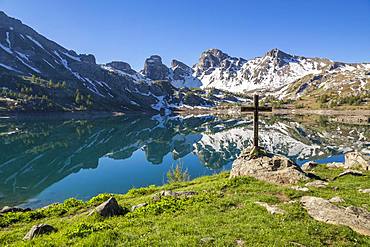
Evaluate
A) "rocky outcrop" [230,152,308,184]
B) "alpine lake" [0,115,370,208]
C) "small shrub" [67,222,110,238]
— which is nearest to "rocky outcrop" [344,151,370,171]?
"rocky outcrop" [230,152,308,184]

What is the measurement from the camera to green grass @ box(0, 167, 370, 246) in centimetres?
1355

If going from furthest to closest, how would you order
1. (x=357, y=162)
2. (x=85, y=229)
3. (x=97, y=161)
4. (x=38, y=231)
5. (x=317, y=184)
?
(x=97, y=161) < (x=357, y=162) < (x=317, y=184) < (x=38, y=231) < (x=85, y=229)

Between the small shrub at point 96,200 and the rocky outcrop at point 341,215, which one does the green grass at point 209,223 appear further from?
the small shrub at point 96,200

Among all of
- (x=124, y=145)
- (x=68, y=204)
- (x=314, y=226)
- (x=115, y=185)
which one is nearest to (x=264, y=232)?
(x=314, y=226)

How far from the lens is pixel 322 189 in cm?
2186

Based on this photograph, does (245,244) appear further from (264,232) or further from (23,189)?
(23,189)

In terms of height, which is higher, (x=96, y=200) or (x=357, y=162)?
(x=357, y=162)

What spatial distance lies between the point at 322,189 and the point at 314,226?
7.98 m

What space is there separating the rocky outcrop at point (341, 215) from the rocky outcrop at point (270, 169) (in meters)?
7.08

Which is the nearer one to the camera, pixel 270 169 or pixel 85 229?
pixel 85 229

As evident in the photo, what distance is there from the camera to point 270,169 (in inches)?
1037

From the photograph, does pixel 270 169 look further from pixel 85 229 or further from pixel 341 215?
pixel 85 229

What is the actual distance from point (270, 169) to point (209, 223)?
40.2ft

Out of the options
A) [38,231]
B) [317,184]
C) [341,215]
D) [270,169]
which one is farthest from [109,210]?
[317,184]
